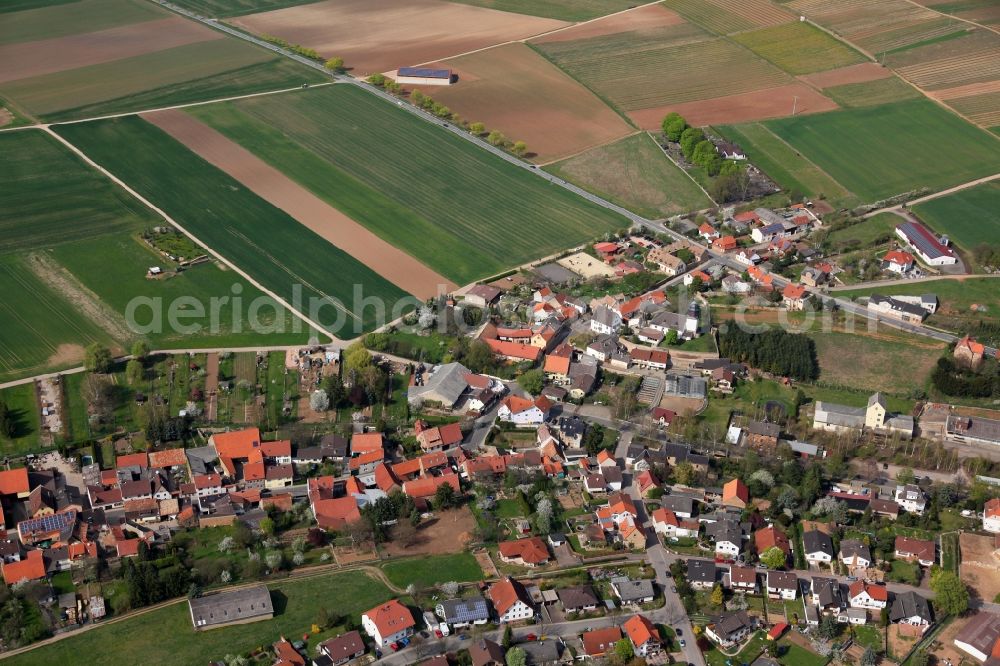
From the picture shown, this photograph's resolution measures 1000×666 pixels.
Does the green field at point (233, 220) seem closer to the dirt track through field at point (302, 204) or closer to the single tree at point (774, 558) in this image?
the dirt track through field at point (302, 204)

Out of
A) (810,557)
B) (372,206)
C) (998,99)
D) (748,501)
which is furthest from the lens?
(998,99)

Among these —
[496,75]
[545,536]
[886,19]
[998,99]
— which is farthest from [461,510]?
[886,19]

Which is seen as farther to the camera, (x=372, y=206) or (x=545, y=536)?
(x=372, y=206)

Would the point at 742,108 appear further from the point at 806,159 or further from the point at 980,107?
the point at 980,107

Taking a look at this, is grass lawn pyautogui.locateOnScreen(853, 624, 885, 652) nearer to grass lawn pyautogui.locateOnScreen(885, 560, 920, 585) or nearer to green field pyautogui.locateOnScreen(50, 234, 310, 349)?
grass lawn pyautogui.locateOnScreen(885, 560, 920, 585)

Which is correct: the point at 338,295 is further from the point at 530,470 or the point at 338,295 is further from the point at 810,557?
the point at 810,557

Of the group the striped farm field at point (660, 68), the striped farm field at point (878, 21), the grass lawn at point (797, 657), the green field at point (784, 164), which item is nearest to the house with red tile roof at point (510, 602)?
the grass lawn at point (797, 657)
